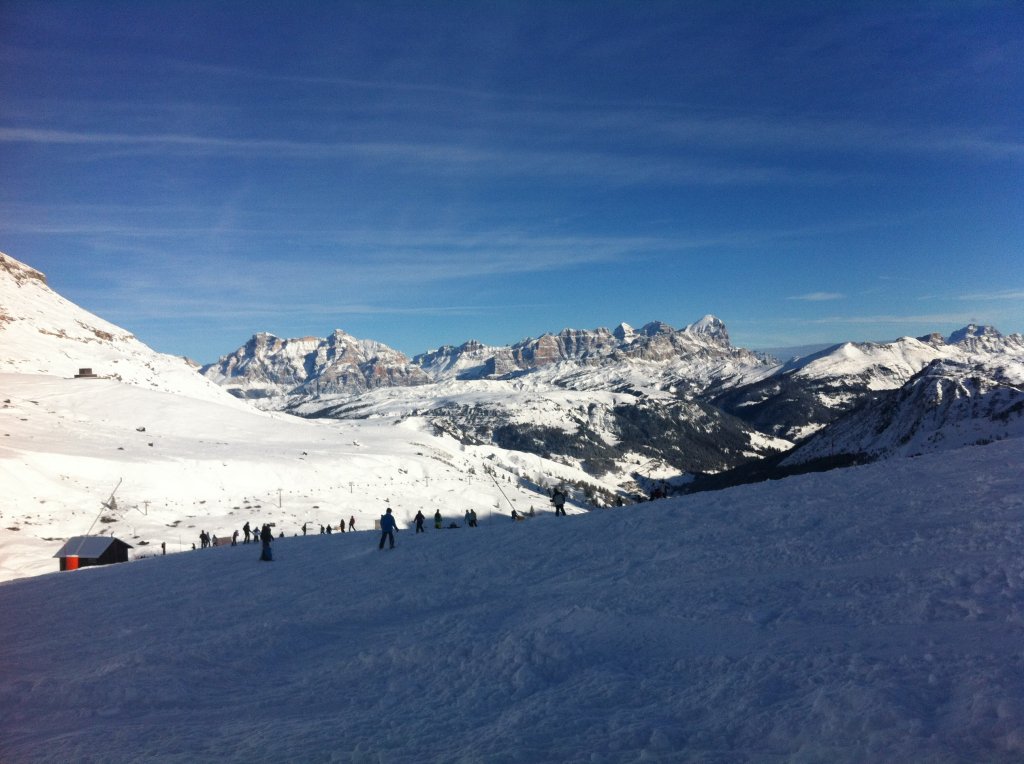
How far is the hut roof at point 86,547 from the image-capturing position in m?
42.3

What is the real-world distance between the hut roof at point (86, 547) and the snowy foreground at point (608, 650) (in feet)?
75.4

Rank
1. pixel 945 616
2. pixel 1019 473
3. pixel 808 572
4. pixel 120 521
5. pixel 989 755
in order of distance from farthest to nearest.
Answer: pixel 120 521 < pixel 1019 473 < pixel 808 572 < pixel 945 616 < pixel 989 755

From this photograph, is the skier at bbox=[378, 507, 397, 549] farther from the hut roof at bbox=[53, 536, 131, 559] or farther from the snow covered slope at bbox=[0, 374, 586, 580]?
the snow covered slope at bbox=[0, 374, 586, 580]

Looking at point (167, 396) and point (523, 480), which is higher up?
point (167, 396)

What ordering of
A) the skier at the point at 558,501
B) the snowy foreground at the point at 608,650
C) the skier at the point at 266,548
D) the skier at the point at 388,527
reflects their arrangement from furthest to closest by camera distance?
the skier at the point at 558,501, the skier at the point at 266,548, the skier at the point at 388,527, the snowy foreground at the point at 608,650

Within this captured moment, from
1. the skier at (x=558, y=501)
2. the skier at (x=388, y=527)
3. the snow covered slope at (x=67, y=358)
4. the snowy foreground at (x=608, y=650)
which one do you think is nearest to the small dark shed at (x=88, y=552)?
the snowy foreground at (x=608, y=650)

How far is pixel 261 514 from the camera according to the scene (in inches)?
3017

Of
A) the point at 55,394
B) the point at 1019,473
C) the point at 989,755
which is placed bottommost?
the point at 989,755

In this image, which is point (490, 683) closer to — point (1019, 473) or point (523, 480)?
point (1019, 473)

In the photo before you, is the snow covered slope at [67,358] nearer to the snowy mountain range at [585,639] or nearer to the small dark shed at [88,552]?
the small dark shed at [88,552]

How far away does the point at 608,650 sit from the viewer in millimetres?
12242

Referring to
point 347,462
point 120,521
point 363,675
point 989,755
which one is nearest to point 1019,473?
point 989,755

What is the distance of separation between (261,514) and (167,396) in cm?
8630

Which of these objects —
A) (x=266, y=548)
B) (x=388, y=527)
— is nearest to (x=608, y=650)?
(x=388, y=527)
